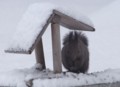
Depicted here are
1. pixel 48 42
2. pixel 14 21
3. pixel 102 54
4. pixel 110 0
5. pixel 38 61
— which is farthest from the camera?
pixel 110 0

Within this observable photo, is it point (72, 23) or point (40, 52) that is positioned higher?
point (72, 23)

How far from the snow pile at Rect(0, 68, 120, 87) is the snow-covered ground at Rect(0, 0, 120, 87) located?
278cm

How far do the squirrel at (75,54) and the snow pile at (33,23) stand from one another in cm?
23

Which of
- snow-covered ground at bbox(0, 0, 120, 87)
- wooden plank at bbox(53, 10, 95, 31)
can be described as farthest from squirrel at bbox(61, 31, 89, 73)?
snow-covered ground at bbox(0, 0, 120, 87)

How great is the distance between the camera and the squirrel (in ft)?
12.7

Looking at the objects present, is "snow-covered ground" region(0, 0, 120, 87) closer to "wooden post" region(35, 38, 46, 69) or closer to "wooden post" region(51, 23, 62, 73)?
"wooden post" region(35, 38, 46, 69)

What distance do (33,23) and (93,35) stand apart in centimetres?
708

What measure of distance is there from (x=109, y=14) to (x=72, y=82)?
8.59 m

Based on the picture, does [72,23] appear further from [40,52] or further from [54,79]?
[54,79]

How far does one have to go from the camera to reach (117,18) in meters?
11.5

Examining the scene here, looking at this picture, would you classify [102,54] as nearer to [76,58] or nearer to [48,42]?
[48,42]

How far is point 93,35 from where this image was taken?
10688 mm

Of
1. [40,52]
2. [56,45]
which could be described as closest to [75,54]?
[56,45]

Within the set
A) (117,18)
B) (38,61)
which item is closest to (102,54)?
(117,18)
